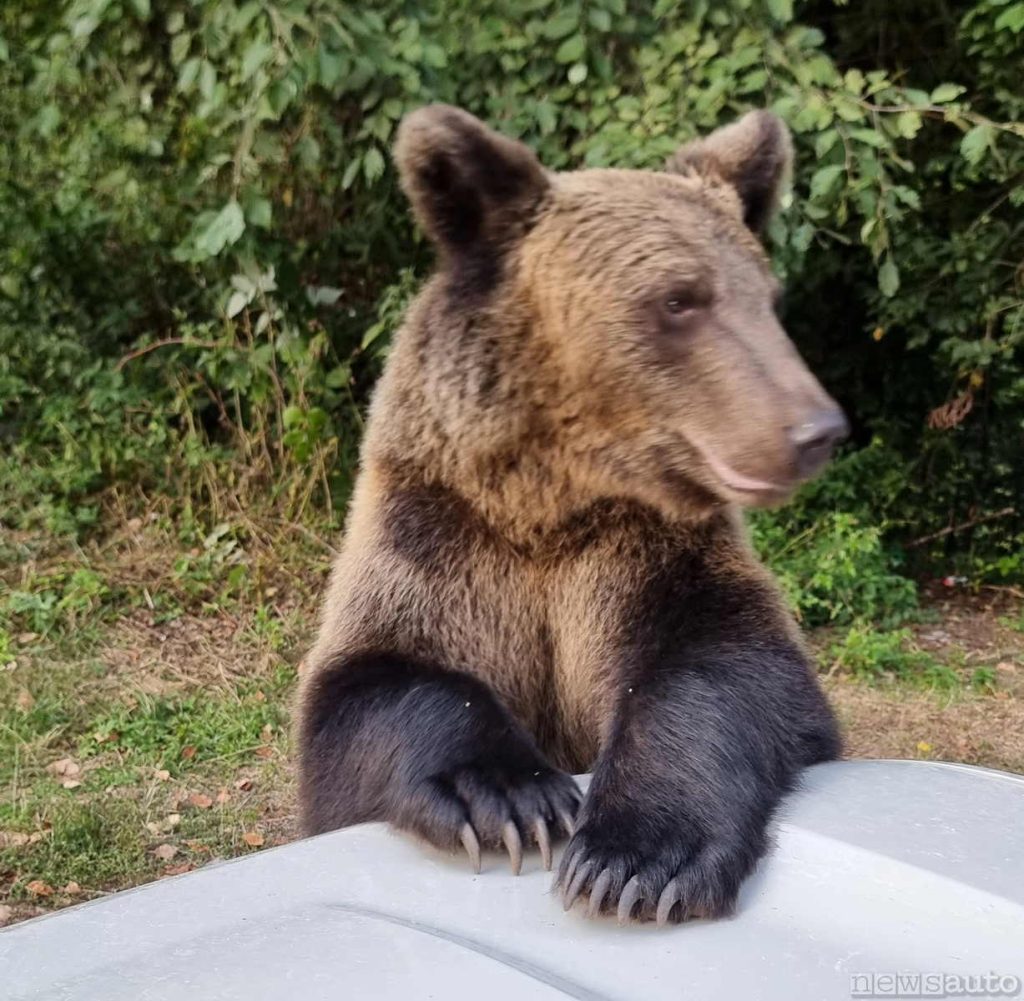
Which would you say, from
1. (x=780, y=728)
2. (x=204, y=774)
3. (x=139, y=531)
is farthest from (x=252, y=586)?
(x=780, y=728)

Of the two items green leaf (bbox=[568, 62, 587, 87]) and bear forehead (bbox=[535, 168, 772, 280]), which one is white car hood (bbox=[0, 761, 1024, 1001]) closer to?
bear forehead (bbox=[535, 168, 772, 280])

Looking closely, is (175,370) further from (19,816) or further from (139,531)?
(19,816)

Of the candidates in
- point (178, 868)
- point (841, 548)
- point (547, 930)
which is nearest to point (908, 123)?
point (841, 548)

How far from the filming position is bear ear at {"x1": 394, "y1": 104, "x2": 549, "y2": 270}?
256 cm

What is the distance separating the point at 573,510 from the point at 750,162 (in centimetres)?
90

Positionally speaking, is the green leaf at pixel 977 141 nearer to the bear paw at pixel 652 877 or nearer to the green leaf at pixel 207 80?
the green leaf at pixel 207 80

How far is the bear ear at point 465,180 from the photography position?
8.41 feet

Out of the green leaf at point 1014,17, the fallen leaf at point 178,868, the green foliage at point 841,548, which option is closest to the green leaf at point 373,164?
the green leaf at point 1014,17

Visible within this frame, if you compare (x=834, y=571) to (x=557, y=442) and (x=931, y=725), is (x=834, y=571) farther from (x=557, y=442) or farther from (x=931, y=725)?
(x=557, y=442)

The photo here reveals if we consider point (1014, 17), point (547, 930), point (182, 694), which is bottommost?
point (182, 694)

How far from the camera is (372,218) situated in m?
6.40

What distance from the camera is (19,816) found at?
14.3 ft

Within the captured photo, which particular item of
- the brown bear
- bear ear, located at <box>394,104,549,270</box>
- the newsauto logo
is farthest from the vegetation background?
the newsauto logo

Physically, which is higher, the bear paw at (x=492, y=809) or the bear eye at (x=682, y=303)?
the bear eye at (x=682, y=303)
